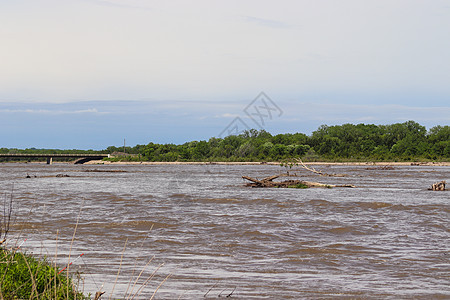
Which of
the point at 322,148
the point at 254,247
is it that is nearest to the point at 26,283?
the point at 254,247

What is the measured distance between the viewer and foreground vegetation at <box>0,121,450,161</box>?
12904cm

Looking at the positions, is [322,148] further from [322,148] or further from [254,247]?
[254,247]

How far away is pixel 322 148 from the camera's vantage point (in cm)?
14038

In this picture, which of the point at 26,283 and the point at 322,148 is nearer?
the point at 26,283

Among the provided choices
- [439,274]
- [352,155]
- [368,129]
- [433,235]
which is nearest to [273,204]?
[433,235]

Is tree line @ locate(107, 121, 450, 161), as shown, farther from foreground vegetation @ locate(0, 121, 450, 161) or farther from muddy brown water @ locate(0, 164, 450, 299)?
muddy brown water @ locate(0, 164, 450, 299)

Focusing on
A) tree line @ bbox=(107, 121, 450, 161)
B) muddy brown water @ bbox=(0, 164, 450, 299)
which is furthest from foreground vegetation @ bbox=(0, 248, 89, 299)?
tree line @ bbox=(107, 121, 450, 161)

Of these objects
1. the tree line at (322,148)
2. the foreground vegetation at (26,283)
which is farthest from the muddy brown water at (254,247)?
the tree line at (322,148)

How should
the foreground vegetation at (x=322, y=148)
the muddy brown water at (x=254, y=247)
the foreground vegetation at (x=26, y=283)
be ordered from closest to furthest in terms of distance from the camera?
the foreground vegetation at (x=26, y=283)
the muddy brown water at (x=254, y=247)
the foreground vegetation at (x=322, y=148)

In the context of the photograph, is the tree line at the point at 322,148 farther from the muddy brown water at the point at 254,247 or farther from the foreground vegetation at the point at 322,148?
the muddy brown water at the point at 254,247

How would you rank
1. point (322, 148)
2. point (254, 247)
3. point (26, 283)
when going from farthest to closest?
point (322, 148) → point (254, 247) → point (26, 283)

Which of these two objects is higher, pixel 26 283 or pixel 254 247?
pixel 26 283

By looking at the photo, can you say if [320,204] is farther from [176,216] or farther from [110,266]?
[110,266]

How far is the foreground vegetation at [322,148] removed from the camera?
129 m
